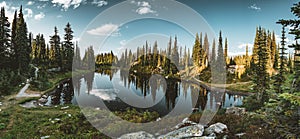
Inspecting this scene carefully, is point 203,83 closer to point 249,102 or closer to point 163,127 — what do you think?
point 249,102

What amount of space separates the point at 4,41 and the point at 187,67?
35468 millimetres

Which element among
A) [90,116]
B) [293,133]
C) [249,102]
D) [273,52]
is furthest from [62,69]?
[273,52]

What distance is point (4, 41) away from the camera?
3784 centimetres

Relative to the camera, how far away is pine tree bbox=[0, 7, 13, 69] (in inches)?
1423

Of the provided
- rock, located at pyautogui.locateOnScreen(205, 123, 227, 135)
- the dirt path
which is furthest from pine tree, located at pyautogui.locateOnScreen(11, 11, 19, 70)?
rock, located at pyautogui.locateOnScreen(205, 123, 227, 135)

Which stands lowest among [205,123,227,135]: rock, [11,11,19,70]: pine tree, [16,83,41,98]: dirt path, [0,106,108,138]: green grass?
[0,106,108,138]: green grass

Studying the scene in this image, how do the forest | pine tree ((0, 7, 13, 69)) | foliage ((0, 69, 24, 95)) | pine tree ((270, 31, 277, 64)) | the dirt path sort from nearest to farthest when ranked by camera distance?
the forest, foliage ((0, 69, 24, 95)), the dirt path, pine tree ((0, 7, 13, 69)), pine tree ((270, 31, 277, 64))

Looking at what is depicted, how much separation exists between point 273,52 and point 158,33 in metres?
62.7

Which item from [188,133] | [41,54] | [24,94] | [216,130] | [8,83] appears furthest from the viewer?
[41,54]

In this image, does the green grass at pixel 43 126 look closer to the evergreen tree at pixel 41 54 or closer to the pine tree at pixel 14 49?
the pine tree at pixel 14 49

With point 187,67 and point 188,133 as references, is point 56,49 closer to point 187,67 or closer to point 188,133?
point 187,67

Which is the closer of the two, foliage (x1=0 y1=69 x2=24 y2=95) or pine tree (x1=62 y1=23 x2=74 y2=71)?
foliage (x1=0 y1=69 x2=24 y2=95)

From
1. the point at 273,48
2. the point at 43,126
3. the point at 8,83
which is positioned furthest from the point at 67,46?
the point at 273,48

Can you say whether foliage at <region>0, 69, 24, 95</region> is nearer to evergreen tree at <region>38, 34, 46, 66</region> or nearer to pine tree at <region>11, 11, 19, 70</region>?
pine tree at <region>11, 11, 19, 70</region>
